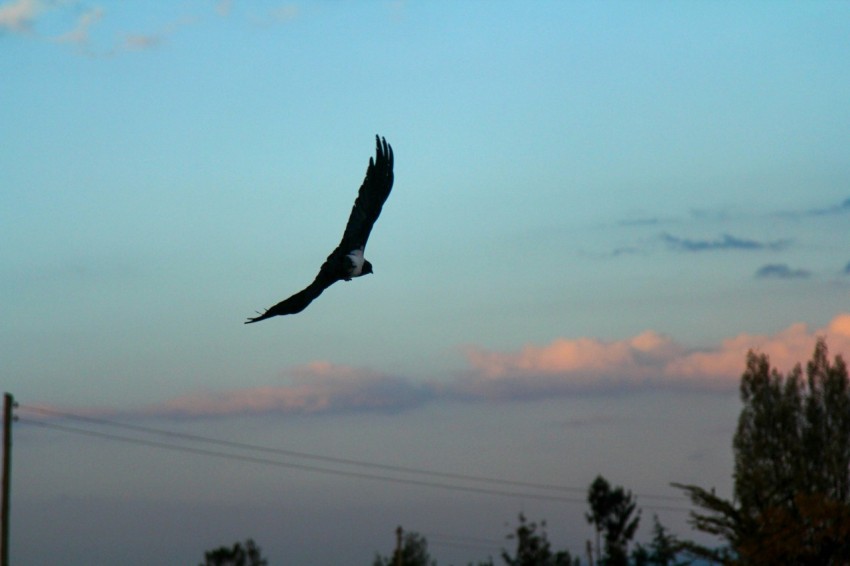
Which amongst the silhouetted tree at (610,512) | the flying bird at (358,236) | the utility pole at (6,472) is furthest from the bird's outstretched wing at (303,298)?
the silhouetted tree at (610,512)

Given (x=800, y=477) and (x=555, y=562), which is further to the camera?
(x=555, y=562)

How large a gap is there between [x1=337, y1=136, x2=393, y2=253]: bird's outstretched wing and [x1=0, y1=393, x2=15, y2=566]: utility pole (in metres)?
14.6

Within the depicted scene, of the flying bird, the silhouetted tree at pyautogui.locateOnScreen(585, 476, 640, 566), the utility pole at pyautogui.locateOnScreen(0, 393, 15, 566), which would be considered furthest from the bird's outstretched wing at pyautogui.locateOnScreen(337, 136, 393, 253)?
the silhouetted tree at pyautogui.locateOnScreen(585, 476, 640, 566)

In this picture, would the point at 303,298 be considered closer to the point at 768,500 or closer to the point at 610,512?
the point at 768,500

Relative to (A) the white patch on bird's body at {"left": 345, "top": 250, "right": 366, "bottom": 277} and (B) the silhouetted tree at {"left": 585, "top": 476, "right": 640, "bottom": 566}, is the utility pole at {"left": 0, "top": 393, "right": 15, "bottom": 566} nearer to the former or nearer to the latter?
(A) the white patch on bird's body at {"left": 345, "top": 250, "right": 366, "bottom": 277}

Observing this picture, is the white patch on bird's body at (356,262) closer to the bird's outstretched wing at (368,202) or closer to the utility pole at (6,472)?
the bird's outstretched wing at (368,202)

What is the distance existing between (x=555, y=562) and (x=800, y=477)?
88.9 ft

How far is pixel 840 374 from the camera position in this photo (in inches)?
2275

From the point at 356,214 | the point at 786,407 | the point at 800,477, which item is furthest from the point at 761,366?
the point at 356,214

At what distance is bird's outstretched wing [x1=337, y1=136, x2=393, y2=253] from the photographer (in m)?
17.9

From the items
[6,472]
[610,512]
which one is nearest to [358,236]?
[6,472]

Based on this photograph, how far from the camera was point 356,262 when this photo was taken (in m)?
17.4

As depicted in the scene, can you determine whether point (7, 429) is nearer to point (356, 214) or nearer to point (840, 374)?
point (356, 214)

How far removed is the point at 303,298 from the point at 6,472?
15936 millimetres
